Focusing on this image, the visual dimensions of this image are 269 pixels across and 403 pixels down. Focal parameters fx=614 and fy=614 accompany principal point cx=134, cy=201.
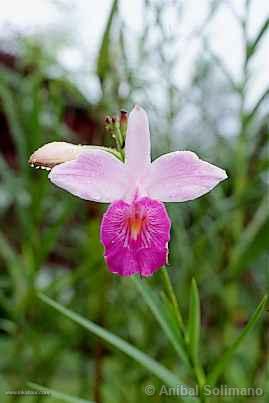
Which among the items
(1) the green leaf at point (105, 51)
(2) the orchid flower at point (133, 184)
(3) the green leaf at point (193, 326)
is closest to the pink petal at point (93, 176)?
(2) the orchid flower at point (133, 184)

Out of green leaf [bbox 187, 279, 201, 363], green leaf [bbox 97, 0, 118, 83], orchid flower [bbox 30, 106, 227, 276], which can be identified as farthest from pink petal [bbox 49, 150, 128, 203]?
green leaf [bbox 97, 0, 118, 83]

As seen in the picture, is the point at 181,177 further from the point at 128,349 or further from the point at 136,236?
the point at 128,349

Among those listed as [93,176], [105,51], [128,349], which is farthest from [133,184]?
[105,51]

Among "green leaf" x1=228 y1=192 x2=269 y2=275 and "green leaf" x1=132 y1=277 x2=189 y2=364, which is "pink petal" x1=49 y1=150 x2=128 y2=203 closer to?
"green leaf" x1=132 y1=277 x2=189 y2=364

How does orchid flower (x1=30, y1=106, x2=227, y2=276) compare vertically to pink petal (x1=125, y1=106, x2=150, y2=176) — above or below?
below

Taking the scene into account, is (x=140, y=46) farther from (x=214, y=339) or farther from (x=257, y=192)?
(x=214, y=339)

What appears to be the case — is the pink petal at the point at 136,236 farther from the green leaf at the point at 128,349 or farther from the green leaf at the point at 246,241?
the green leaf at the point at 246,241

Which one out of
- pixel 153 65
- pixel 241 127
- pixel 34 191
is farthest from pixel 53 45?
pixel 241 127

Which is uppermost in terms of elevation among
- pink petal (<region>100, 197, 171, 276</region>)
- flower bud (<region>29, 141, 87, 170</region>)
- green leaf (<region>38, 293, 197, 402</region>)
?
flower bud (<region>29, 141, 87, 170</region>)
